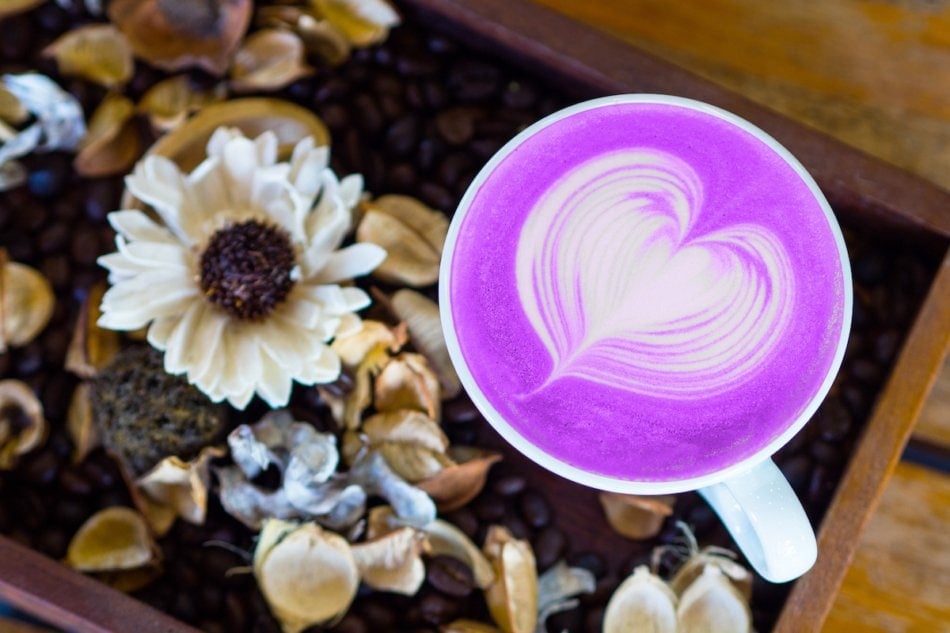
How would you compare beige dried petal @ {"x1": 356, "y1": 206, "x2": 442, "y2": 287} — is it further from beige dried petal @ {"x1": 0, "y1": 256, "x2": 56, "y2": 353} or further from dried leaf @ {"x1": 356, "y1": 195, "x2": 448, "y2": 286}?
beige dried petal @ {"x1": 0, "y1": 256, "x2": 56, "y2": 353}

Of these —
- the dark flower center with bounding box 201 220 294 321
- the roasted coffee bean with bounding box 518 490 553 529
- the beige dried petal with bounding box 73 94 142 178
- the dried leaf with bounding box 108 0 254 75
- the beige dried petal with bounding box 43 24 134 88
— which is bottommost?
the roasted coffee bean with bounding box 518 490 553 529

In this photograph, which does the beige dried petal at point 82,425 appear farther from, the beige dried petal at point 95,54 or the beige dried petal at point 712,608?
the beige dried petal at point 712,608

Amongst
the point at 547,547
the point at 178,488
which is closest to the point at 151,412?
the point at 178,488

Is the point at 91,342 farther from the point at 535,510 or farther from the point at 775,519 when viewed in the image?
the point at 775,519

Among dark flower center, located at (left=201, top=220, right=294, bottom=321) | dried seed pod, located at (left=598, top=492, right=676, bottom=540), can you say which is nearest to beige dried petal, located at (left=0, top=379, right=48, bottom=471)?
dark flower center, located at (left=201, top=220, right=294, bottom=321)

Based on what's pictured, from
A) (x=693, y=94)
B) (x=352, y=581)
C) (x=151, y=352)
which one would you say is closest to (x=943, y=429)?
(x=693, y=94)

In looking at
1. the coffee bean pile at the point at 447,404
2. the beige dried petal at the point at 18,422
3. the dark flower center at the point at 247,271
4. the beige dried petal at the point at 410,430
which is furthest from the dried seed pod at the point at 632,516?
the beige dried petal at the point at 18,422
